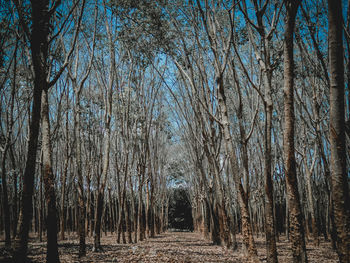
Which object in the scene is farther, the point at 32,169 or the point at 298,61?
the point at 298,61

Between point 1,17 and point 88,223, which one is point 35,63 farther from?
point 88,223

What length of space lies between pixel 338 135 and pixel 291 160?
44.3 inches

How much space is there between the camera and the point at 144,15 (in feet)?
29.1

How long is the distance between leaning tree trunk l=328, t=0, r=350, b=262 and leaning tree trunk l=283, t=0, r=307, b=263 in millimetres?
909

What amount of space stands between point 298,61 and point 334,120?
9.46 m

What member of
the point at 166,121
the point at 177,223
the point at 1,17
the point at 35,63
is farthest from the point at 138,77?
the point at 177,223

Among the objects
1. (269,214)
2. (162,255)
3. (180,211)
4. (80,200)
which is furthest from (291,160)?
(180,211)

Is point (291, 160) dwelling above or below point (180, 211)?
above

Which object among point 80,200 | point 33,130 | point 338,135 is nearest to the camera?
point 338,135

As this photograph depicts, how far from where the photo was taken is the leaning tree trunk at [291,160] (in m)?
3.63

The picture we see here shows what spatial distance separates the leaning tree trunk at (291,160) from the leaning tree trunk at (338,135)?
0.91m

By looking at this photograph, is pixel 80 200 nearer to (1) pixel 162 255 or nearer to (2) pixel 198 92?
(1) pixel 162 255

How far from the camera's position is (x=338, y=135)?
275cm

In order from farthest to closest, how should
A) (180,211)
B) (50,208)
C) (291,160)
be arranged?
(180,211), (50,208), (291,160)
